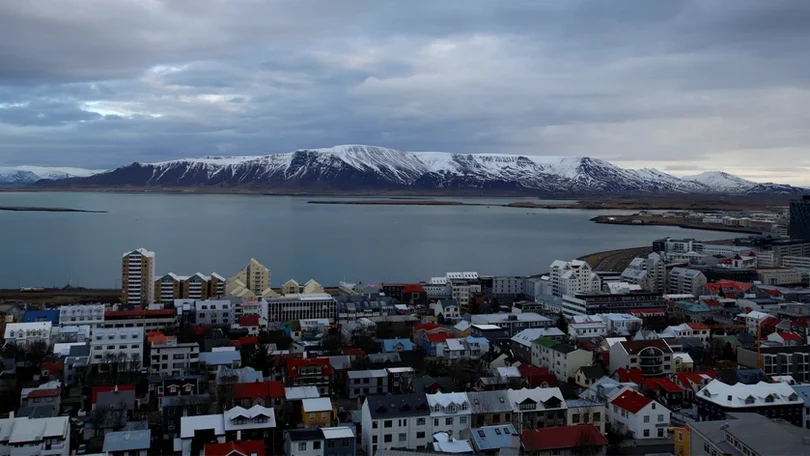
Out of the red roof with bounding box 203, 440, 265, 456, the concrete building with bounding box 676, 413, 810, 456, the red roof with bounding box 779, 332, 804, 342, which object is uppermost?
the concrete building with bounding box 676, 413, 810, 456

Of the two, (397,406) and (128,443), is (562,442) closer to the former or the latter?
(397,406)

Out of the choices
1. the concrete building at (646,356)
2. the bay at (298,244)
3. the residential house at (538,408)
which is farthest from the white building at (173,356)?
the bay at (298,244)

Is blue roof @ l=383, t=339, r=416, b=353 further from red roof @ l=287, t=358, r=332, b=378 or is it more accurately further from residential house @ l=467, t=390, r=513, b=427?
residential house @ l=467, t=390, r=513, b=427

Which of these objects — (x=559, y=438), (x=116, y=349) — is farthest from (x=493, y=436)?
(x=116, y=349)

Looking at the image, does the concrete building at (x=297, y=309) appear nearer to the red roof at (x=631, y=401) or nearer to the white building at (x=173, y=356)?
the white building at (x=173, y=356)

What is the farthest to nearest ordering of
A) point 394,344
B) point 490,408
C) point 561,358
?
point 394,344, point 561,358, point 490,408

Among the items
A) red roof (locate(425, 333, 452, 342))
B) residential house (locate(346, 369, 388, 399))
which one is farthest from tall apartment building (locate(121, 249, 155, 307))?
residential house (locate(346, 369, 388, 399))
